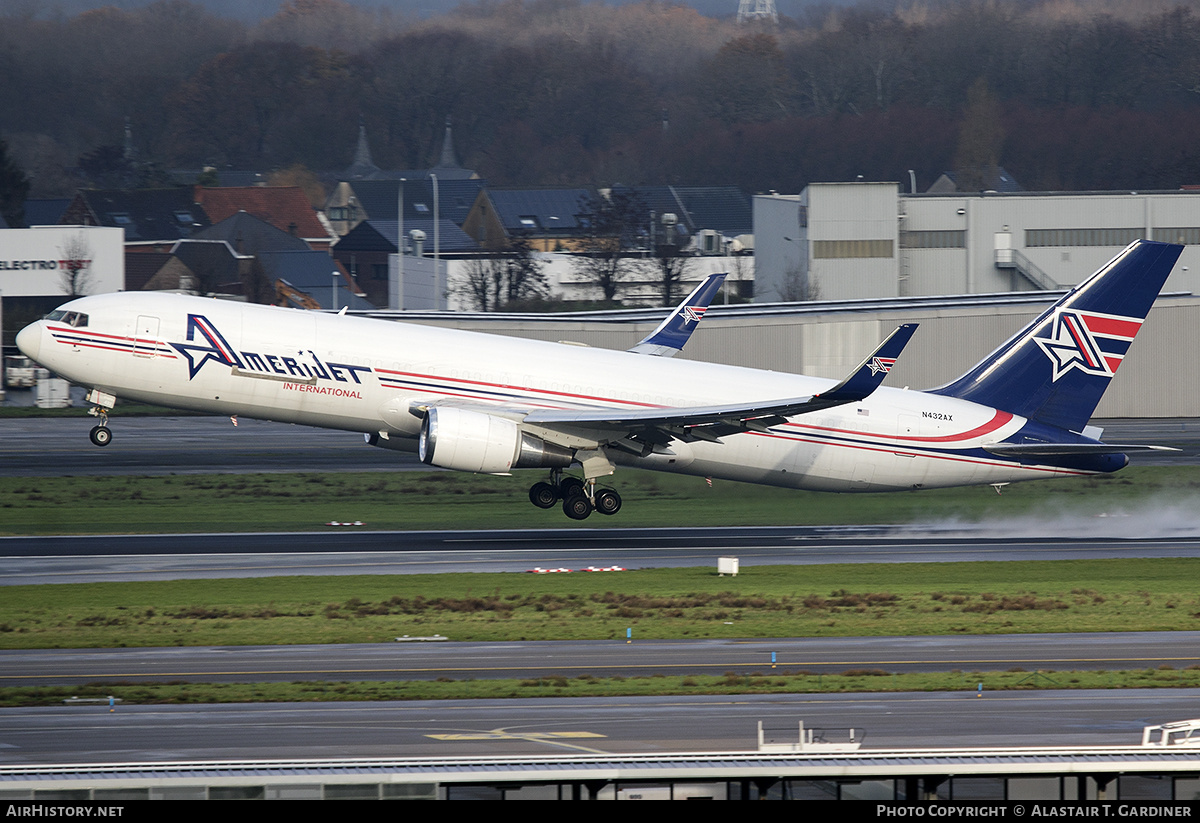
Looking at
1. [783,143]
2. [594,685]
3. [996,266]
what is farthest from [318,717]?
[783,143]

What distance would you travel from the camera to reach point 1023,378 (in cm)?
4259

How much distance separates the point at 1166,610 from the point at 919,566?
7447 mm

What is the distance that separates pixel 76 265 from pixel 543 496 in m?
62.0

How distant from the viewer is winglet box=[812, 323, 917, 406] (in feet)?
117

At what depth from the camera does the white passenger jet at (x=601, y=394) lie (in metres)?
37.9

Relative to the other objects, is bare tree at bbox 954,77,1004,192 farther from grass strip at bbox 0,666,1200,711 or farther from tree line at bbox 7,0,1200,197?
grass strip at bbox 0,666,1200,711

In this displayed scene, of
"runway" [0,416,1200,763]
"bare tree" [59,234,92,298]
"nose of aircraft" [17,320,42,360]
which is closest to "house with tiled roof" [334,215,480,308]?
"bare tree" [59,234,92,298]

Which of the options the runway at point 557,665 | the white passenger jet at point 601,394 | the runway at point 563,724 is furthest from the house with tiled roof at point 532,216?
the runway at point 563,724

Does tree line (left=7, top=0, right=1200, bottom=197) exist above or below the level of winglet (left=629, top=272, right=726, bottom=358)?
above

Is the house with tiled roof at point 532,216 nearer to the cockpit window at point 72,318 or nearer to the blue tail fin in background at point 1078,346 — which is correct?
the blue tail fin in background at point 1078,346

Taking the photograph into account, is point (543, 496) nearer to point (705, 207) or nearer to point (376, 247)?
point (376, 247)

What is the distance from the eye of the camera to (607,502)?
41.2 metres

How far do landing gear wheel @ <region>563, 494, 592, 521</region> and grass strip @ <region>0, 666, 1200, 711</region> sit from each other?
16.2 metres

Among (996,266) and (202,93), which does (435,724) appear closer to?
(996,266)
